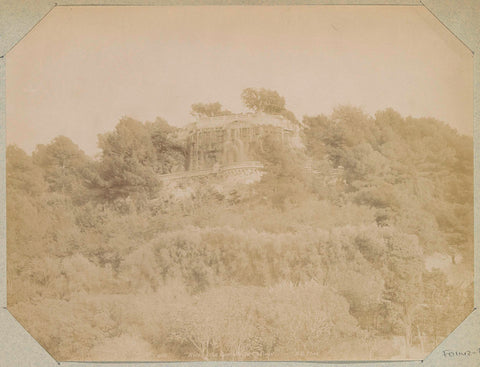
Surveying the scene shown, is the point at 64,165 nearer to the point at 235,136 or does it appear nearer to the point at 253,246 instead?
the point at 235,136

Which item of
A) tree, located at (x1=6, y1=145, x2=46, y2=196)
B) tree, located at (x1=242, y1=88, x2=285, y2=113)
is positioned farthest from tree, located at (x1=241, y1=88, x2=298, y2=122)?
tree, located at (x1=6, y1=145, x2=46, y2=196)

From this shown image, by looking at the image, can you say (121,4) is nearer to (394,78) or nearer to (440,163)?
(394,78)

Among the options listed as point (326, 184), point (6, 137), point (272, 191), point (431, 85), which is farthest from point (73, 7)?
point (431, 85)

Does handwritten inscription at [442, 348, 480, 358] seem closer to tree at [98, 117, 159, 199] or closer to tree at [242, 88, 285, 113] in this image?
tree at [242, 88, 285, 113]

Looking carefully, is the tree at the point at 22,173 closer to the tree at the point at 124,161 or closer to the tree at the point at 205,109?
the tree at the point at 124,161

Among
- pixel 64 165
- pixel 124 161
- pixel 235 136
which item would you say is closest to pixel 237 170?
pixel 235 136

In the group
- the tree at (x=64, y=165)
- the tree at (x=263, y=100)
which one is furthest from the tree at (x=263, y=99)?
the tree at (x=64, y=165)
